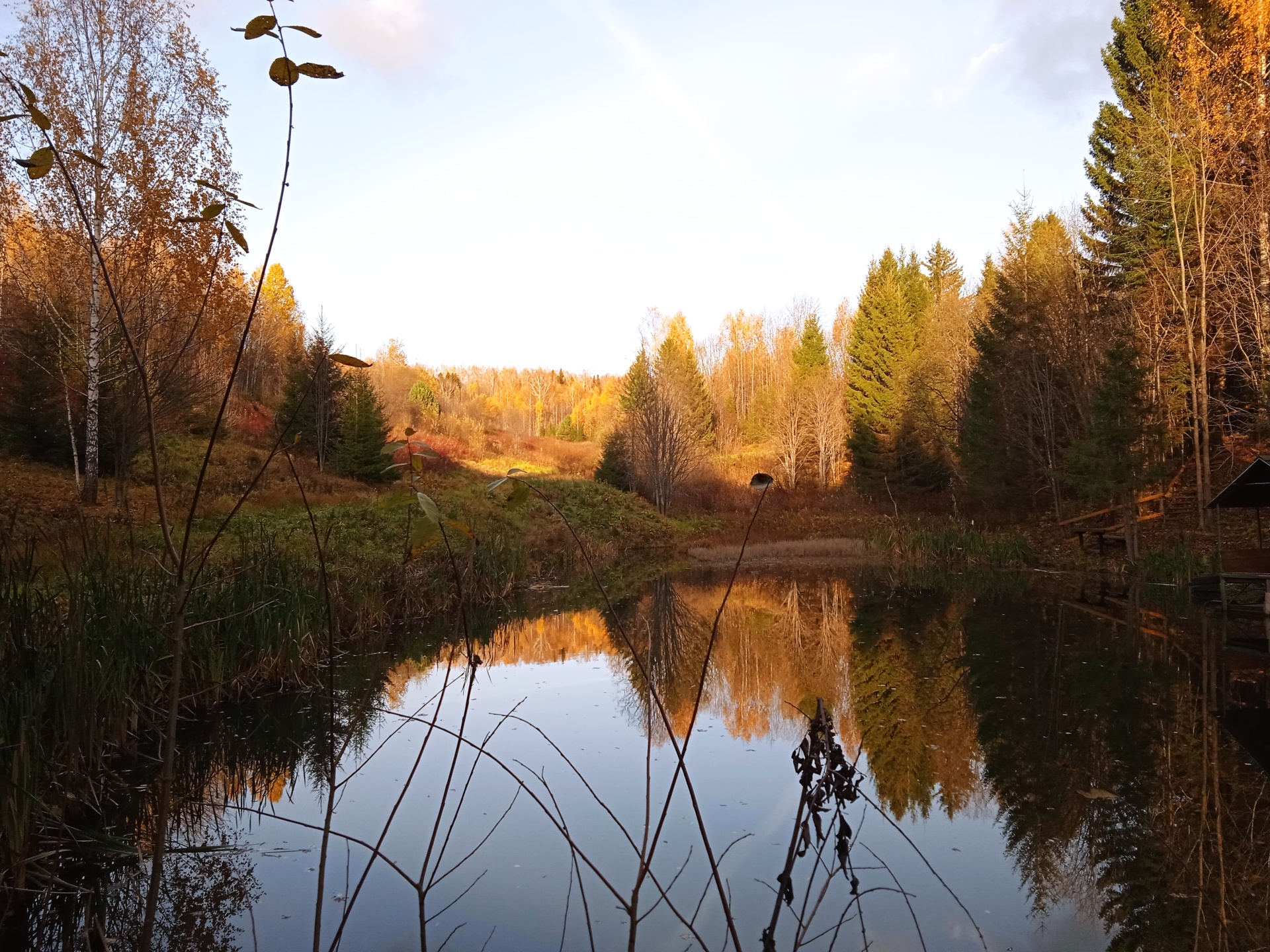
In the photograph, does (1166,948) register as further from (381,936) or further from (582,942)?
(381,936)

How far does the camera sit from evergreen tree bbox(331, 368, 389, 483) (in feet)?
68.9

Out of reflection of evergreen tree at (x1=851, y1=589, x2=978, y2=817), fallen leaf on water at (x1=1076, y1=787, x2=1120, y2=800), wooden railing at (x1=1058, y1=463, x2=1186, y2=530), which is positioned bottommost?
reflection of evergreen tree at (x1=851, y1=589, x2=978, y2=817)

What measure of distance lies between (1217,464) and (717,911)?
18.9m

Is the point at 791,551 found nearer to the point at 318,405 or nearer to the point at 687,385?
the point at 318,405

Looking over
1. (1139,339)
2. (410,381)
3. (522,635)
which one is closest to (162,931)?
(522,635)

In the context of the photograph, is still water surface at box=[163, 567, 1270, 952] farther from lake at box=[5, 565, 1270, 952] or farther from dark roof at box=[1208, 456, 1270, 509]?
dark roof at box=[1208, 456, 1270, 509]

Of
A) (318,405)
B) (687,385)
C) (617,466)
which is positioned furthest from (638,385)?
(318,405)

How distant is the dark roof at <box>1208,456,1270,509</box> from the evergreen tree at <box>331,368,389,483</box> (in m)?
17.3

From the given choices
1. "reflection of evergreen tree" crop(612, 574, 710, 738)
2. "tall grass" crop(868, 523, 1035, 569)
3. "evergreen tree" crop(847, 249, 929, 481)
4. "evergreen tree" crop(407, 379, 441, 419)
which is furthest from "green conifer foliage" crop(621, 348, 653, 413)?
"reflection of evergreen tree" crop(612, 574, 710, 738)

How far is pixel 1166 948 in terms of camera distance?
9.23 feet

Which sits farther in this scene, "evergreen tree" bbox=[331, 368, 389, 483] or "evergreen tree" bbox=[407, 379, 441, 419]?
"evergreen tree" bbox=[407, 379, 441, 419]

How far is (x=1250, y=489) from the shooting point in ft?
32.4

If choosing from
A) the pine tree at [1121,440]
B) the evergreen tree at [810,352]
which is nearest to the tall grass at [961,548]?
the pine tree at [1121,440]

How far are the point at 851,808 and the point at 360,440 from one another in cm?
1916
